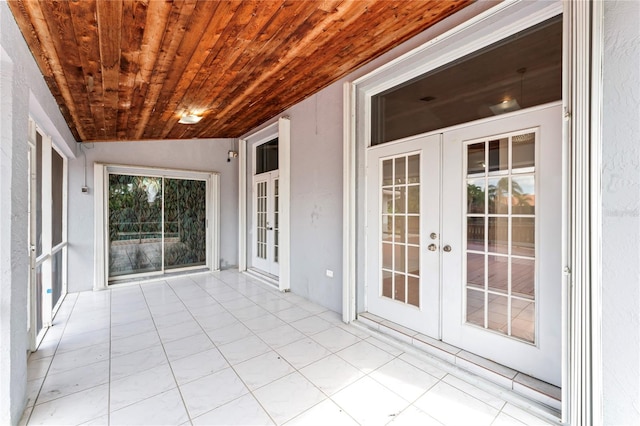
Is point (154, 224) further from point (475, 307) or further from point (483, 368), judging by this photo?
point (483, 368)

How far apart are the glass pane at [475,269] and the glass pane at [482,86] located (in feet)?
3.90

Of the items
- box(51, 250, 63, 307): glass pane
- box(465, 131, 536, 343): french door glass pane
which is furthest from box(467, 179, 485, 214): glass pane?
box(51, 250, 63, 307): glass pane

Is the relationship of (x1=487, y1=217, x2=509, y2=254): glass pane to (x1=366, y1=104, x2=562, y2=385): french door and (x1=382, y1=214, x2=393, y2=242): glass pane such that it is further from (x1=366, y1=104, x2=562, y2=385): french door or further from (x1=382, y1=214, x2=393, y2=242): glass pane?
Result: (x1=382, y1=214, x2=393, y2=242): glass pane

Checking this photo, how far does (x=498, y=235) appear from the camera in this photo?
2.26m

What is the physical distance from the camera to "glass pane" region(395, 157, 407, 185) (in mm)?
2908

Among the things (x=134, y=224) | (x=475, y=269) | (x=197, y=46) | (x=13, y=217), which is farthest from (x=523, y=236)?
(x=134, y=224)

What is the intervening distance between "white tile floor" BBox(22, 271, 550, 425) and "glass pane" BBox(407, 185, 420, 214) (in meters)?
1.36

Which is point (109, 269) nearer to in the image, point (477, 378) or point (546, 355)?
point (477, 378)

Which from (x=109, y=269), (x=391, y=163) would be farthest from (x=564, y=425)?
(x=109, y=269)

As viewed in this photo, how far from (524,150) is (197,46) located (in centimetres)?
271

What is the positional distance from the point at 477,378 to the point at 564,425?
20.5 inches

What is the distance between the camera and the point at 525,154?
6.87ft

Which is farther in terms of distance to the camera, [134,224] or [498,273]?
[134,224]

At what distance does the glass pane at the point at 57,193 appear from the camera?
3660 millimetres
